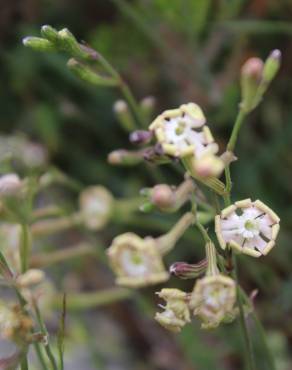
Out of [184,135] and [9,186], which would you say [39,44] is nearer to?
[9,186]

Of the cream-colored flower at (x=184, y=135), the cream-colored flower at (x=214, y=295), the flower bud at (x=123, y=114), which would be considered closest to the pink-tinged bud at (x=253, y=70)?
the cream-colored flower at (x=184, y=135)

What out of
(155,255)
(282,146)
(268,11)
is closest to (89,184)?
(282,146)

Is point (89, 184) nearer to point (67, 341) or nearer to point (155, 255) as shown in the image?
point (67, 341)

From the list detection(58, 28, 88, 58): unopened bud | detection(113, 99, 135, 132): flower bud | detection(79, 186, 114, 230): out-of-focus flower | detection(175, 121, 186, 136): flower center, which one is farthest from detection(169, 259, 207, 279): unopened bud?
detection(79, 186, 114, 230): out-of-focus flower

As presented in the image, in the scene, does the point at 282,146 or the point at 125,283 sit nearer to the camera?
the point at 125,283

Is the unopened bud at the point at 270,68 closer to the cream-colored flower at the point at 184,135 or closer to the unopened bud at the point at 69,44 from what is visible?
the cream-colored flower at the point at 184,135

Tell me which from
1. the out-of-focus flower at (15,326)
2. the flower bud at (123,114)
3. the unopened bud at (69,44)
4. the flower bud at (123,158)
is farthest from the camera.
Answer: the flower bud at (123,114)
